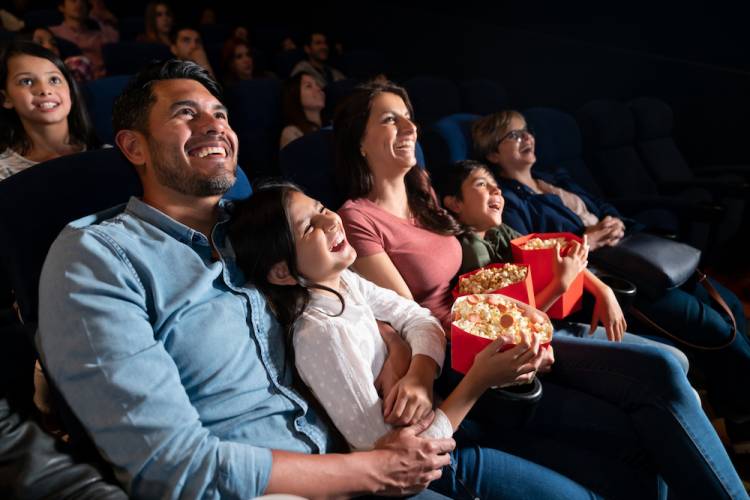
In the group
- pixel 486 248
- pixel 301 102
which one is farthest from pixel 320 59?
pixel 486 248

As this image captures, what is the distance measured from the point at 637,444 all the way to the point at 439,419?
47 centimetres

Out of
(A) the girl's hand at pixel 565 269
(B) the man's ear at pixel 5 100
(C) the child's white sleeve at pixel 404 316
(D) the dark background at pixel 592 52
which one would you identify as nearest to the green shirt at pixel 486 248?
(A) the girl's hand at pixel 565 269

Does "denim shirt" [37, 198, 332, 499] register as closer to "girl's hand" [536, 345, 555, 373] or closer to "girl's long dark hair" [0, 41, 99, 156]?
"girl's hand" [536, 345, 555, 373]

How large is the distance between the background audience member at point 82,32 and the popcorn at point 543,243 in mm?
3426

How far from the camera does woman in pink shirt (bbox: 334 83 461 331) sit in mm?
1403

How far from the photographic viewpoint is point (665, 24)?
13.1ft

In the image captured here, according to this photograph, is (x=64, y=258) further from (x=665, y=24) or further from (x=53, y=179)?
(x=665, y=24)

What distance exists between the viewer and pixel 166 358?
0.83 metres

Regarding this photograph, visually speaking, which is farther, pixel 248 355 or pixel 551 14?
pixel 551 14

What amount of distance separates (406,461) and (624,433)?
53cm

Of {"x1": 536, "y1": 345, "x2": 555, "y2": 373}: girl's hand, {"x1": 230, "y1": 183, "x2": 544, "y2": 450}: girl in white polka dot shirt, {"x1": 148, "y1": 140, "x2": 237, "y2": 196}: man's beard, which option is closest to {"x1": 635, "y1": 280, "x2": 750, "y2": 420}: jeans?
{"x1": 536, "y1": 345, "x2": 555, "y2": 373}: girl's hand

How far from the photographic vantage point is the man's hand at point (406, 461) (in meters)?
0.88

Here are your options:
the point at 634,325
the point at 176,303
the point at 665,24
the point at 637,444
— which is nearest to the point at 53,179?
the point at 176,303

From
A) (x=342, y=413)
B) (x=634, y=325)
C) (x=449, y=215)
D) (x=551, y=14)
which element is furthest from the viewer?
(x=551, y=14)
